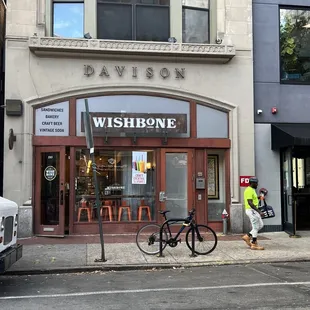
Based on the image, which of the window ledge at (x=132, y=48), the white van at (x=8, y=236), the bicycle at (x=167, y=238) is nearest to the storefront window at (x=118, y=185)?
the bicycle at (x=167, y=238)

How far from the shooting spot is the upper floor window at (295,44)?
43.8ft

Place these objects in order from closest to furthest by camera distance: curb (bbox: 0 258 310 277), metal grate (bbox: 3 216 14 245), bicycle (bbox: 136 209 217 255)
A: metal grate (bbox: 3 216 14 245) < curb (bbox: 0 258 310 277) < bicycle (bbox: 136 209 217 255)

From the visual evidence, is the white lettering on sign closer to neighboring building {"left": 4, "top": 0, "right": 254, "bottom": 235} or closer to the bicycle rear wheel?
neighboring building {"left": 4, "top": 0, "right": 254, "bottom": 235}

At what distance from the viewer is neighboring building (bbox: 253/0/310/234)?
12.9 meters

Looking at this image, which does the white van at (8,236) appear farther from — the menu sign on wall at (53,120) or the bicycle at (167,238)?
the menu sign on wall at (53,120)

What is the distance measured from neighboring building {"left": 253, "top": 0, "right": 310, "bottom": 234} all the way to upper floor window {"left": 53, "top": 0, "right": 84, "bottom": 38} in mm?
5467

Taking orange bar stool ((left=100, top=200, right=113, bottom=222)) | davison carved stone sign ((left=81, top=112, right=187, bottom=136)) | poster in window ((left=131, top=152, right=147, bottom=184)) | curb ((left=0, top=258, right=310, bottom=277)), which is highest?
davison carved stone sign ((left=81, top=112, right=187, bottom=136))

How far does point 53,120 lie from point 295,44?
26.7 feet

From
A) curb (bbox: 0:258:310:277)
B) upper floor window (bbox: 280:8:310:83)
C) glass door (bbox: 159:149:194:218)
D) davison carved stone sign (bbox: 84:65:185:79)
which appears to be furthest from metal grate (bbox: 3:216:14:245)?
upper floor window (bbox: 280:8:310:83)

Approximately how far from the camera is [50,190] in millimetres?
11898

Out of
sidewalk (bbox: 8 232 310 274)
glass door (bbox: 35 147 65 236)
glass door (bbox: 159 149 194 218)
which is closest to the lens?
sidewalk (bbox: 8 232 310 274)

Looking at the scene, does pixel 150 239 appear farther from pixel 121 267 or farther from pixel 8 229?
pixel 8 229

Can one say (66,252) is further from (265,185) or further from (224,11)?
(224,11)

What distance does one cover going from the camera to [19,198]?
455 inches
